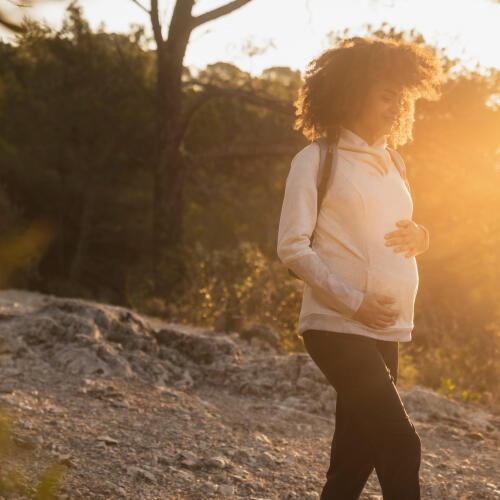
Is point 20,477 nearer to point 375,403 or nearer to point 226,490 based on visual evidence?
point 375,403

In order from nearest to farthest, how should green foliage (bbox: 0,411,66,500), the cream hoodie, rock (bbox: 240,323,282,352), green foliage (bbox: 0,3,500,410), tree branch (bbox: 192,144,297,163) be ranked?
green foliage (bbox: 0,411,66,500) → the cream hoodie → rock (bbox: 240,323,282,352) → green foliage (bbox: 0,3,500,410) → tree branch (bbox: 192,144,297,163)

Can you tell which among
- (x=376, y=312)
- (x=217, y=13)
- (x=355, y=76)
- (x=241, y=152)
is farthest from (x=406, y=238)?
(x=241, y=152)

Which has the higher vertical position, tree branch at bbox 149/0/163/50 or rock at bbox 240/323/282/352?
tree branch at bbox 149/0/163/50

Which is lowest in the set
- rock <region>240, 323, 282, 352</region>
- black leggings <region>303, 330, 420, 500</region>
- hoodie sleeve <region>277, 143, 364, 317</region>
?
rock <region>240, 323, 282, 352</region>

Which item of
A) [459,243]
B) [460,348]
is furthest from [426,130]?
[460,348]

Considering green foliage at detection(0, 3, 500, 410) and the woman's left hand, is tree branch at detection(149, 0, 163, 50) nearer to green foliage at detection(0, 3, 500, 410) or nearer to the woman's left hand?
green foliage at detection(0, 3, 500, 410)

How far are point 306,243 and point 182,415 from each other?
2876 millimetres

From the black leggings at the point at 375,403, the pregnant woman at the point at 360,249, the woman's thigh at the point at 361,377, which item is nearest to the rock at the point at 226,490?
the pregnant woman at the point at 360,249

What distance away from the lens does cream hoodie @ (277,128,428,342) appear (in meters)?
2.17

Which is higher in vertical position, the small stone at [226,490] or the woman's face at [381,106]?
the woman's face at [381,106]

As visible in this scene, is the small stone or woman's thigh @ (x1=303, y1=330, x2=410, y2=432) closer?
woman's thigh @ (x1=303, y1=330, x2=410, y2=432)

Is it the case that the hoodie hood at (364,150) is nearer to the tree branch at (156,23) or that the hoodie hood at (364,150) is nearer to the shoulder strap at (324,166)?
the shoulder strap at (324,166)

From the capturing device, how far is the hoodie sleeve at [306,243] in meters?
2.14

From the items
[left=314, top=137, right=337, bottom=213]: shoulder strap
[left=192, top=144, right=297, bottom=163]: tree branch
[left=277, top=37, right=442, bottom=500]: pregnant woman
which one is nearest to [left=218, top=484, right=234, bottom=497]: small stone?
[left=277, top=37, right=442, bottom=500]: pregnant woman
